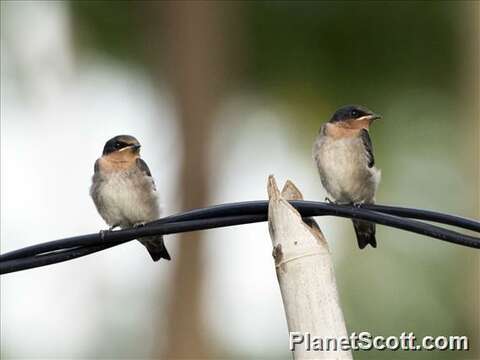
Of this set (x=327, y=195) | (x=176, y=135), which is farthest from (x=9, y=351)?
(x=327, y=195)

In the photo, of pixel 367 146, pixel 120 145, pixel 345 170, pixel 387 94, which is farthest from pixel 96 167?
pixel 387 94

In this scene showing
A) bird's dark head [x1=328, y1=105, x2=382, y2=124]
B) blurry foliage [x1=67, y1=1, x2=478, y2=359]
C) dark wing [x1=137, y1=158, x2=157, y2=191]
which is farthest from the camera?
A: blurry foliage [x1=67, y1=1, x2=478, y2=359]

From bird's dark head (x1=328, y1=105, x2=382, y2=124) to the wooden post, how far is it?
2467 mm

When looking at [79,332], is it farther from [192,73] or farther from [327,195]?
[327,195]

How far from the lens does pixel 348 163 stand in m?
7.59

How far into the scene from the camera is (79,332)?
14.3 metres

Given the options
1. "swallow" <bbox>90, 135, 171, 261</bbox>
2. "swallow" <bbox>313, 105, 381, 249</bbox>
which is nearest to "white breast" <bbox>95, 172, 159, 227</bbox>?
"swallow" <bbox>90, 135, 171, 261</bbox>

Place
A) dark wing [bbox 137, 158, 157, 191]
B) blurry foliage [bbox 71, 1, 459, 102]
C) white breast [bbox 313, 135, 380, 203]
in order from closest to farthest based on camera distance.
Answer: white breast [bbox 313, 135, 380, 203] → dark wing [bbox 137, 158, 157, 191] → blurry foliage [bbox 71, 1, 459, 102]

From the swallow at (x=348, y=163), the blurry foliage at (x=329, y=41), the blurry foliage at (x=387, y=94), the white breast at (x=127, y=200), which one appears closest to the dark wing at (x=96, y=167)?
the white breast at (x=127, y=200)

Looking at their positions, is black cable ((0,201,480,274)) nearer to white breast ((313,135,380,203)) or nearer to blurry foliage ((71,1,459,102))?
white breast ((313,135,380,203))

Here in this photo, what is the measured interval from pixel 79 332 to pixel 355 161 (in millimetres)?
7463

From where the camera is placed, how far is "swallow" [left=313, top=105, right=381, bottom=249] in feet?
24.8

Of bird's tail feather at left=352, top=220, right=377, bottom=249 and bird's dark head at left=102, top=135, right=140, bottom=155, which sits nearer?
bird's tail feather at left=352, top=220, right=377, bottom=249

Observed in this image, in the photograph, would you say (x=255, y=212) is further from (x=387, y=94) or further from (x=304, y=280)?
(x=387, y=94)
